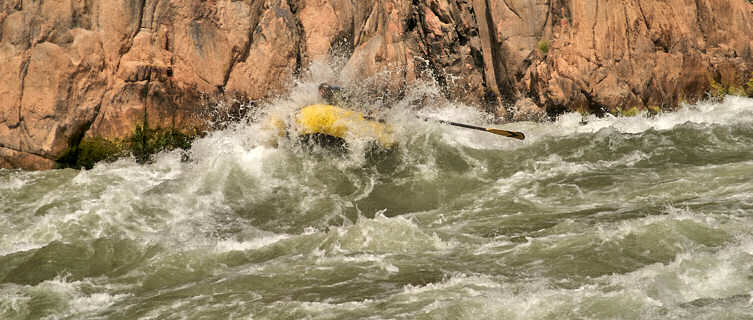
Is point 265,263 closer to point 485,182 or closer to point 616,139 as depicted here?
point 485,182

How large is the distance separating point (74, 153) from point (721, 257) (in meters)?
6.83

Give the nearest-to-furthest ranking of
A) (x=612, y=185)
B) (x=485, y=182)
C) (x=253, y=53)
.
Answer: (x=612, y=185)
(x=485, y=182)
(x=253, y=53)

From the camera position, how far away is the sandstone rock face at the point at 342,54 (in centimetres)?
862

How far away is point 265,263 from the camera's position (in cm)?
584

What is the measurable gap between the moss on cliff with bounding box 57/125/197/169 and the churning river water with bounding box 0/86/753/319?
18 centimetres

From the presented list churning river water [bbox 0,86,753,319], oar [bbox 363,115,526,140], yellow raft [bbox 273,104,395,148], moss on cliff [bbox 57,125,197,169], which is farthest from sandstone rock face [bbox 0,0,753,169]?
oar [bbox 363,115,526,140]

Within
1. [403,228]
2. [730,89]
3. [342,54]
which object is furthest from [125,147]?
[730,89]

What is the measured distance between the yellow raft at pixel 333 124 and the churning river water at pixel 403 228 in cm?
17

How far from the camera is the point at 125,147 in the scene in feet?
28.5

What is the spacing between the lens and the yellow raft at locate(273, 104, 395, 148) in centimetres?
870

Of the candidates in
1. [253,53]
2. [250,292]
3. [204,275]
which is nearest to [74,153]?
[253,53]

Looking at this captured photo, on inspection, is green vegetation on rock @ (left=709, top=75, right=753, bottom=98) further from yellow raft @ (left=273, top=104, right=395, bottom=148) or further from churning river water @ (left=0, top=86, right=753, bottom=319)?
yellow raft @ (left=273, top=104, right=395, bottom=148)

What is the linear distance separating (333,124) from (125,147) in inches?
95.6

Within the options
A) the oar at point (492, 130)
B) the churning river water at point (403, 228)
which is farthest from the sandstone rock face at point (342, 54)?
the oar at point (492, 130)
